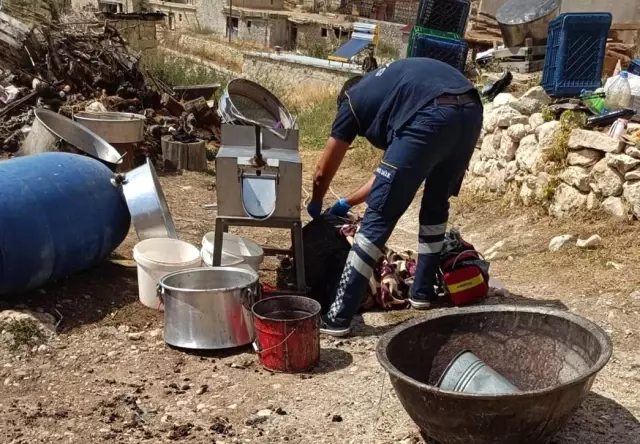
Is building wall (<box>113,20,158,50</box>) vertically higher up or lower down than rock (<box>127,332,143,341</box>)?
higher up

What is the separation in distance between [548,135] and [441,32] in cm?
352

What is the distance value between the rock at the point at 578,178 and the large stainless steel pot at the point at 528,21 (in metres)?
2.50

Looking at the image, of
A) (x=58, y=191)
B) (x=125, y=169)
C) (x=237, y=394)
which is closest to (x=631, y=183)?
(x=237, y=394)

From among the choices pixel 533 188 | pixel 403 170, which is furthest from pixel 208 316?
pixel 533 188

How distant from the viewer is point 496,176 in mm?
7086

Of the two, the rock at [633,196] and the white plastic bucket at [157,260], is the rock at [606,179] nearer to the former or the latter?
the rock at [633,196]

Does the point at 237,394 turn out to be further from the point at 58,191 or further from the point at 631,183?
the point at 631,183

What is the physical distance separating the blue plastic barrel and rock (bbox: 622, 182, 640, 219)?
364 centimetres

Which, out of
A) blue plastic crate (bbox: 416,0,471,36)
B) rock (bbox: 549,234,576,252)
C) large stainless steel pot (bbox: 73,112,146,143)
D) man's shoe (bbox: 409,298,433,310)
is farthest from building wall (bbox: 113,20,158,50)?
man's shoe (bbox: 409,298,433,310)

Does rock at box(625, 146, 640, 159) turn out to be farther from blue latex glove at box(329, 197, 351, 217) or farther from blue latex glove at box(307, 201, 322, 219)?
blue latex glove at box(307, 201, 322, 219)

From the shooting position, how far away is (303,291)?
4582mm

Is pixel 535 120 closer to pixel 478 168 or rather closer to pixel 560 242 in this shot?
pixel 478 168

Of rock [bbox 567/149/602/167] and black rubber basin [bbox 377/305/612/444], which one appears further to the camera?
rock [bbox 567/149/602/167]

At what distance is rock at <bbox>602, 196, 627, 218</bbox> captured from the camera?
556 cm
